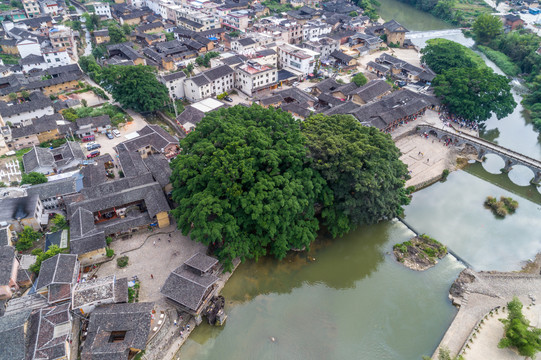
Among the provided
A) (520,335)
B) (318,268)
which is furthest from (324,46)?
(520,335)

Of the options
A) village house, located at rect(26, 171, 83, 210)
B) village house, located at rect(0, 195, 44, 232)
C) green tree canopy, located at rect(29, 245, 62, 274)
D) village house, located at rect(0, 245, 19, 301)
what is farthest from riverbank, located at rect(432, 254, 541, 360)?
village house, located at rect(26, 171, 83, 210)

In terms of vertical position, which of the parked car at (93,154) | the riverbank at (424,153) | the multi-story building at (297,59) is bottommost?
the riverbank at (424,153)

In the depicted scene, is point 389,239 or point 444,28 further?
point 444,28

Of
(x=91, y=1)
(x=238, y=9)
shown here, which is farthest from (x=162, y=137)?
(x=91, y=1)

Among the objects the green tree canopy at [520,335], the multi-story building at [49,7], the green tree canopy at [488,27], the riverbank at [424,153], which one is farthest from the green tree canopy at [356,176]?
the multi-story building at [49,7]

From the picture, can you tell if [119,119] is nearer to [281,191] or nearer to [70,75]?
[70,75]

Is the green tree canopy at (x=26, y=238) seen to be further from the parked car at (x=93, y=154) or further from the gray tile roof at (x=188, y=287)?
the gray tile roof at (x=188, y=287)

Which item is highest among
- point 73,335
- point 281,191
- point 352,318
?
point 281,191

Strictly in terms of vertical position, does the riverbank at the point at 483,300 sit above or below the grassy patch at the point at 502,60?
below
